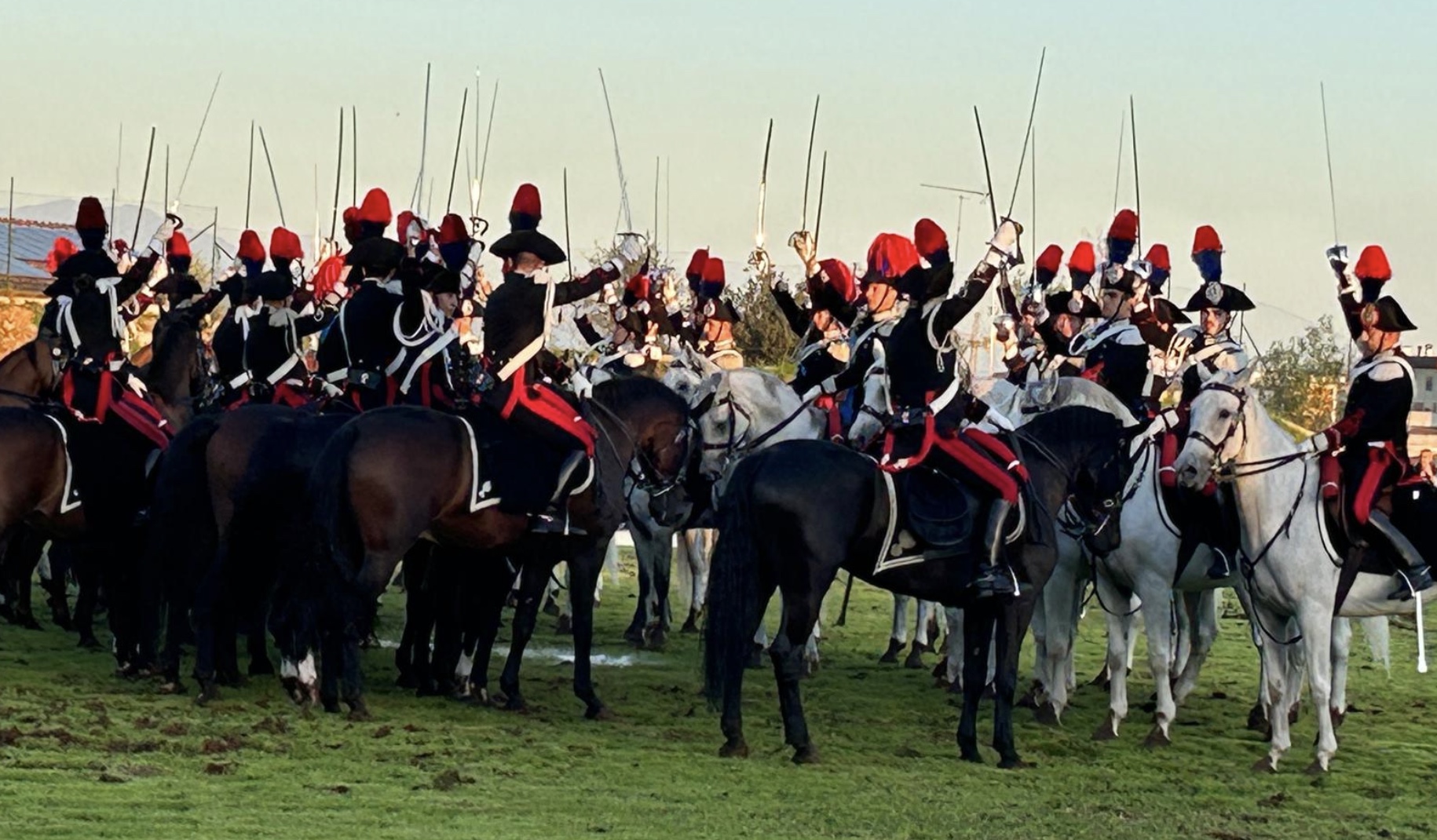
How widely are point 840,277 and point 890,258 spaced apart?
2.33 metres

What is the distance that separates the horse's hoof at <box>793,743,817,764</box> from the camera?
1184 centimetres

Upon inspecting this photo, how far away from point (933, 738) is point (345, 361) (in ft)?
14.8

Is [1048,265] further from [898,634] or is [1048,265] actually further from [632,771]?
[632,771]

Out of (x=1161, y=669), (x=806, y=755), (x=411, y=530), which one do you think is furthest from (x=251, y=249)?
(x=1161, y=669)

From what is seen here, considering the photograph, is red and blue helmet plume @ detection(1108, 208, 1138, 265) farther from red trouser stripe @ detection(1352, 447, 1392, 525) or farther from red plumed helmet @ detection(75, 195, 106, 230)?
red plumed helmet @ detection(75, 195, 106, 230)

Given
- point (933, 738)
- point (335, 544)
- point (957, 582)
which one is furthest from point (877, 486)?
point (335, 544)

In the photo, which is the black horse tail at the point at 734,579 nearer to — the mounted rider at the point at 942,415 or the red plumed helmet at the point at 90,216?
the mounted rider at the point at 942,415

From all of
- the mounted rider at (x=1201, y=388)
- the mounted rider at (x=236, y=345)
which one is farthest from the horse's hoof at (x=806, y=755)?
the mounted rider at (x=236, y=345)

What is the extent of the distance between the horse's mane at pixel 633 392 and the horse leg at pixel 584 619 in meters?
1.24

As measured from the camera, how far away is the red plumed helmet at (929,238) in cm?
1255

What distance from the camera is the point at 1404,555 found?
12.7 meters

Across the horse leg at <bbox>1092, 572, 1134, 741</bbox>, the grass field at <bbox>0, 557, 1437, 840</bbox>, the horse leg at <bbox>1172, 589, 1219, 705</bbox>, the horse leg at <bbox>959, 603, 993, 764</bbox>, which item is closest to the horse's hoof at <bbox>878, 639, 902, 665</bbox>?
the grass field at <bbox>0, 557, 1437, 840</bbox>

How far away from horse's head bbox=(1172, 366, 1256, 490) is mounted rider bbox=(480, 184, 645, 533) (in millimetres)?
3608

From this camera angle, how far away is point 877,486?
11844 mm
